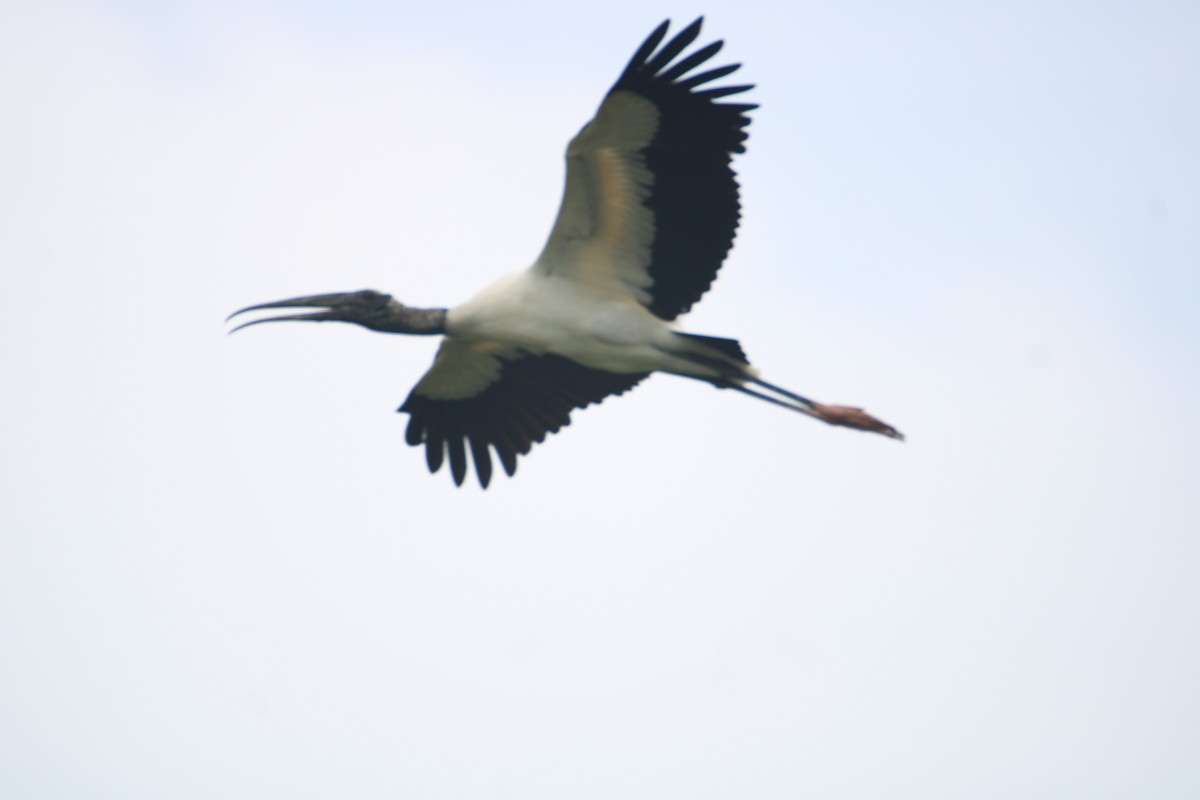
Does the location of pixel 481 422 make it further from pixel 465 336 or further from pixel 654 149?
pixel 654 149

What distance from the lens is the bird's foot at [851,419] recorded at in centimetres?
1226

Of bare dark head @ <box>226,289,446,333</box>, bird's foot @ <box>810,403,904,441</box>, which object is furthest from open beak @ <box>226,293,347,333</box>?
bird's foot @ <box>810,403,904,441</box>

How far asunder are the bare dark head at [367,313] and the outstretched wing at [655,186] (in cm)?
98

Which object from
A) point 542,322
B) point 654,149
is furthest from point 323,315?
point 654,149

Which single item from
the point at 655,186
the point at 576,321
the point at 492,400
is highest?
the point at 655,186

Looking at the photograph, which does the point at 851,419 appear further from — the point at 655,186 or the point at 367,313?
the point at 367,313

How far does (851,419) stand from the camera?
12.3 metres

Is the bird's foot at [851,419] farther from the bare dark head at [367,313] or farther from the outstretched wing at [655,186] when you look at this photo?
the bare dark head at [367,313]

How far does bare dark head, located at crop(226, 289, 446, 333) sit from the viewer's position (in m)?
Answer: 12.7

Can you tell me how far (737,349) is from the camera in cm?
1200

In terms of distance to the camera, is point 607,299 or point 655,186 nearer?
point 655,186

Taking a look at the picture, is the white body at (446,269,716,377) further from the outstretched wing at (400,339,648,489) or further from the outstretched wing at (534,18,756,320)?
the outstretched wing at (400,339,648,489)

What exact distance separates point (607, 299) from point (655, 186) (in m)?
0.84

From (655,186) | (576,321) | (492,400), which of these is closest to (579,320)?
(576,321)
